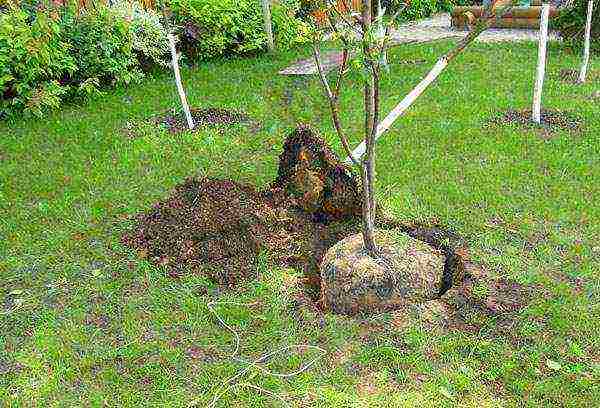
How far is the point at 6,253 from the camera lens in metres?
4.97

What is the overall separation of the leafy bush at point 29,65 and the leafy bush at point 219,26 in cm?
244

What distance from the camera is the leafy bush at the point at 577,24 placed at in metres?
9.83

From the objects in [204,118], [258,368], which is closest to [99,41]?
[204,118]

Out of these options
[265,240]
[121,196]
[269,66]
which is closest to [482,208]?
[265,240]

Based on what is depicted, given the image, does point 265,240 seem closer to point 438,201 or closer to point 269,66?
point 438,201

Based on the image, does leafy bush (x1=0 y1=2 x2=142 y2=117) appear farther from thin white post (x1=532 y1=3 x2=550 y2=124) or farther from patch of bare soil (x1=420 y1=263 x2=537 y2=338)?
thin white post (x1=532 y1=3 x2=550 y2=124)

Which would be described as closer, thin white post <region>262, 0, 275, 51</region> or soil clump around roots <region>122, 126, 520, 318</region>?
soil clump around roots <region>122, 126, 520, 318</region>

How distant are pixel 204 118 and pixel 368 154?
4122 mm

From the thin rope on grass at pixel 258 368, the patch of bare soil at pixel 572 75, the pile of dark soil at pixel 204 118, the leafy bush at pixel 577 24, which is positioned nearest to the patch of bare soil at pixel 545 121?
the patch of bare soil at pixel 572 75

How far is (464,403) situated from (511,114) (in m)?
4.66

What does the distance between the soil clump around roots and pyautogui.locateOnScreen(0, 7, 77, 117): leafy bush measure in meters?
3.47

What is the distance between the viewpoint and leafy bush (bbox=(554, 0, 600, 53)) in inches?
387

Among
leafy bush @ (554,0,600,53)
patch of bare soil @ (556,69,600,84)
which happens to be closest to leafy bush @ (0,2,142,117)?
patch of bare soil @ (556,69,600,84)

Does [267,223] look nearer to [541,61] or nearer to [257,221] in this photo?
[257,221]
